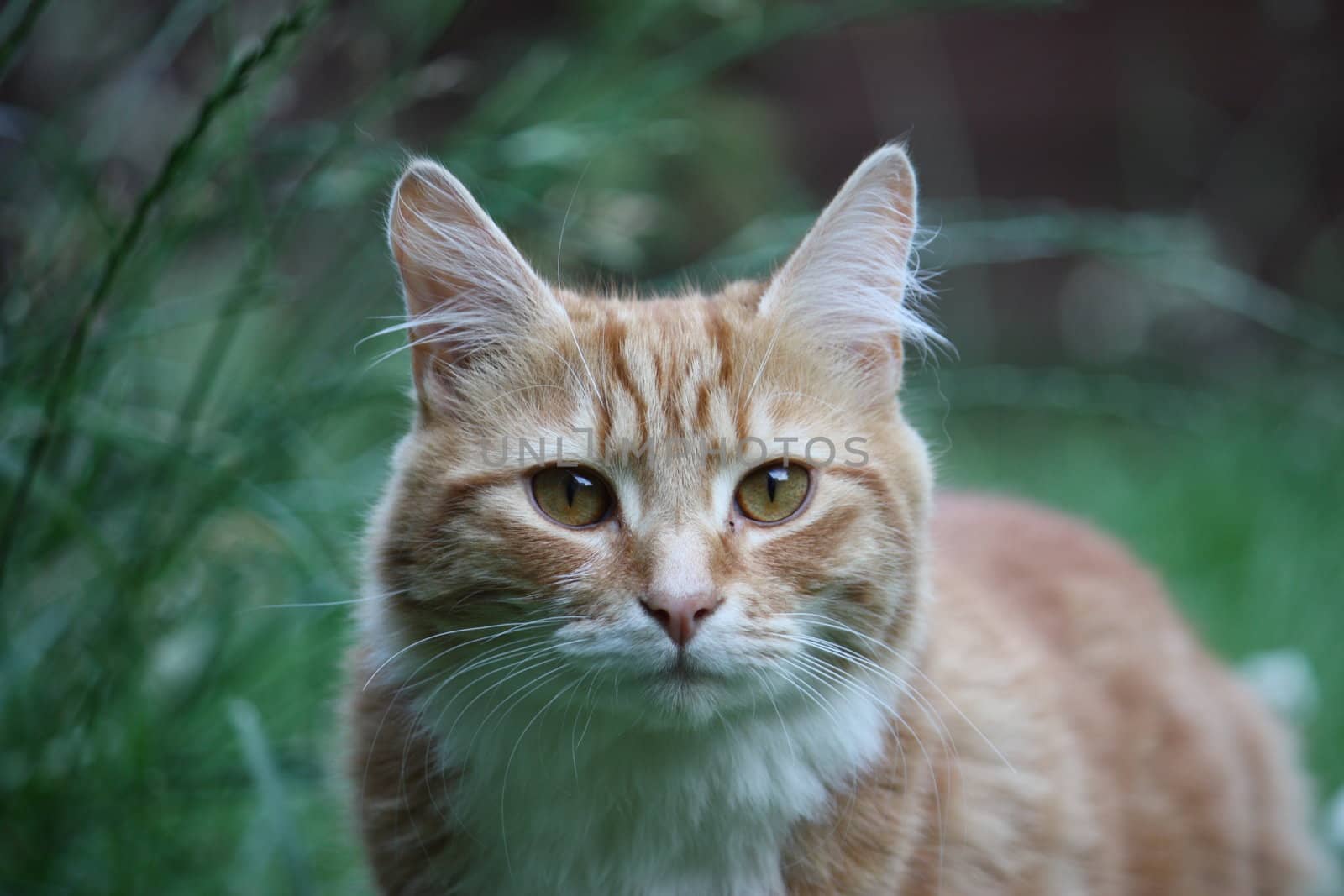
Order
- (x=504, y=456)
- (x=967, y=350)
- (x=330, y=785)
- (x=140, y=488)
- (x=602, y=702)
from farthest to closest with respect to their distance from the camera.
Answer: (x=967, y=350) < (x=140, y=488) < (x=330, y=785) < (x=504, y=456) < (x=602, y=702)

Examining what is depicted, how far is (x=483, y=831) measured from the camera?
169cm

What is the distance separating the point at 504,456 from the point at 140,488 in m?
1.02

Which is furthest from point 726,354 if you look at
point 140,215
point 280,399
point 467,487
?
point 280,399

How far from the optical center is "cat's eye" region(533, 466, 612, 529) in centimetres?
161

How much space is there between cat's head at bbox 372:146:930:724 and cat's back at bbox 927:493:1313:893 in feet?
1.20

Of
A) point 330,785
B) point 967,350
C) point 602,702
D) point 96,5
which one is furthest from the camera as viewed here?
point 967,350

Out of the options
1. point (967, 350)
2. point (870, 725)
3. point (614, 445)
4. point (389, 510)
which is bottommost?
point (870, 725)

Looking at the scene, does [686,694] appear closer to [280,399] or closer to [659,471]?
[659,471]

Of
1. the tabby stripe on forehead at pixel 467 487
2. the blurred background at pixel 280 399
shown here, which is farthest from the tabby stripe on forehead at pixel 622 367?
the blurred background at pixel 280 399

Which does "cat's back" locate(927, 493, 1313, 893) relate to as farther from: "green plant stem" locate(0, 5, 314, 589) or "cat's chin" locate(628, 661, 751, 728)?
"green plant stem" locate(0, 5, 314, 589)

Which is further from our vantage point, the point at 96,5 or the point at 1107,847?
the point at 96,5

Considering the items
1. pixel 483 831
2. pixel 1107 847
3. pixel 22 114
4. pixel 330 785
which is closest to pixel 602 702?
pixel 483 831

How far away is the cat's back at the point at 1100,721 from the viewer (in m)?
1.94

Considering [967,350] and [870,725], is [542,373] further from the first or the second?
[967,350]
